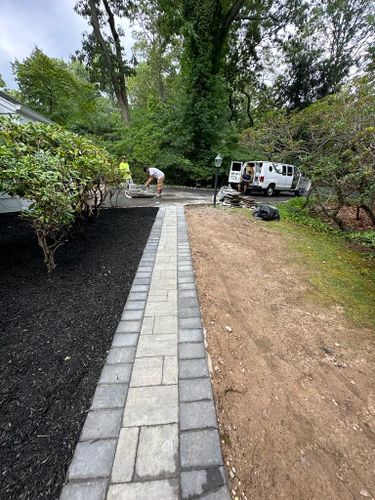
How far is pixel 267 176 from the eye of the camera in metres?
12.5

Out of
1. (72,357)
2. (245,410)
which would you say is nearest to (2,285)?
(72,357)

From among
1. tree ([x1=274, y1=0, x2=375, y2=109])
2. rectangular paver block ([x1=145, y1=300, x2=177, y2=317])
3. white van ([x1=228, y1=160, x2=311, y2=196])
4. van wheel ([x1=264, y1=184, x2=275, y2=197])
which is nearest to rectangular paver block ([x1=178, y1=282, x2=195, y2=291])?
rectangular paver block ([x1=145, y1=300, x2=177, y2=317])

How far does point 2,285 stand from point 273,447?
10.9 feet

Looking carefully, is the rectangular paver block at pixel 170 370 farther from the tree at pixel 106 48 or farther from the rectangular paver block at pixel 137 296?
the tree at pixel 106 48

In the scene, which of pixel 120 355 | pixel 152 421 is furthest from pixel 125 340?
pixel 152 421

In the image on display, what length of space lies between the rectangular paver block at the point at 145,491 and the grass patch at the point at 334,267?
2.60 metres

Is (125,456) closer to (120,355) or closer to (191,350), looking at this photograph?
(120,355)

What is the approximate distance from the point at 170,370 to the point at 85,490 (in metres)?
0.82

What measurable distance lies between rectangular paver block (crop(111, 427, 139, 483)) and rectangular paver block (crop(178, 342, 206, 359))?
67cm

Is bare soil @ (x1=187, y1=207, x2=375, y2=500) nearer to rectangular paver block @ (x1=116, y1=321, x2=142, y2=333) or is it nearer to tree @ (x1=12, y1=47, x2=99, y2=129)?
rectangular paver block @ (x1=116, y1=321, x2=142, y2=333)

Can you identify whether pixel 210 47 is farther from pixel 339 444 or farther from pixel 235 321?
pixel 339 444

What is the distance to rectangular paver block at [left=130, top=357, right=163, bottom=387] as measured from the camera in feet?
5.60

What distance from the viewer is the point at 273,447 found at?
1.38 m

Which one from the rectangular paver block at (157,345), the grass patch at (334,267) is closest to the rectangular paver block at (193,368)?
the rectangular paver block at (157,345)
